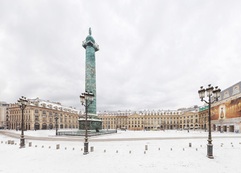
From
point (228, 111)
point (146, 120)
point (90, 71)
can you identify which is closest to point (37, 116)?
point (90, 71)

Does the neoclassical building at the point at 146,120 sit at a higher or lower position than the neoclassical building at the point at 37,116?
lower

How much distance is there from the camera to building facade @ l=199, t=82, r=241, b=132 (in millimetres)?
54644

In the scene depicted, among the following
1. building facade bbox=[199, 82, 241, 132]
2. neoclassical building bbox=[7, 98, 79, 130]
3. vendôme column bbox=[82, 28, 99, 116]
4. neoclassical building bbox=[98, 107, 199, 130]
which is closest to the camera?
vendôme column bbox=[82, 28, 99, 116]

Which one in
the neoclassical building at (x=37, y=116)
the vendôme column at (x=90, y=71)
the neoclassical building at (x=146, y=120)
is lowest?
the neoclassical building at (x=146, y=120)

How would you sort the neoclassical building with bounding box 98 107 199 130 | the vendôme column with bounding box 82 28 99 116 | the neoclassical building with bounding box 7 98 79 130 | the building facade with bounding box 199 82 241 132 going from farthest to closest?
the neoclassical building with bounding box 98 107 199 130 < the neoclassical building with bounding box 7 98 79 130 < the building facade with bounding box 199 82 241 132 < the vendôme column with bounding box 82 28 99 116

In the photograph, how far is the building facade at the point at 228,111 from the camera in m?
54.6

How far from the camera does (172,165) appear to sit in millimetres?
12492

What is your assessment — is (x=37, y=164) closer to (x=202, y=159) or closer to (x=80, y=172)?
(x=80, y=172)

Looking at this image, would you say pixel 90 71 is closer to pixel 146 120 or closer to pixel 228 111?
pixel 228 111

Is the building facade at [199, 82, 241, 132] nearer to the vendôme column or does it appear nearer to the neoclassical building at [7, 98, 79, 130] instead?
the vendôme column

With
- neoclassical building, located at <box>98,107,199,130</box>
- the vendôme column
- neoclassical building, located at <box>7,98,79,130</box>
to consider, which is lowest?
neoclassical building, located at <box>98,107,199,130</box>

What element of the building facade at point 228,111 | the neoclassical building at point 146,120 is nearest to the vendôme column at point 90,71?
the building facade at point 228,111

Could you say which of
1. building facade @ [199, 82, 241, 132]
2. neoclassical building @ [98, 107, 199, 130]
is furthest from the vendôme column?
neoclassical building @ [98, 107, 199, 130]

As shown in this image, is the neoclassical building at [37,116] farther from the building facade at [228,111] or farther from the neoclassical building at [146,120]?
the building facade at [228,111]
